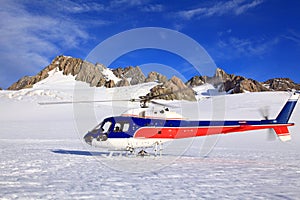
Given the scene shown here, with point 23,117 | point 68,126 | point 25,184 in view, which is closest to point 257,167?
point 25,184

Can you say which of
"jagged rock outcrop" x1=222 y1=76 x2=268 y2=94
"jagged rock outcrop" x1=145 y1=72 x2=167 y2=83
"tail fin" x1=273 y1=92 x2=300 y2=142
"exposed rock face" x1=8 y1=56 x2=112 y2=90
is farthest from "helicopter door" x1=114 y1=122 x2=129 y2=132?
"jagged rock outcrop" x1=222 y1=76 x2=268 y2=94

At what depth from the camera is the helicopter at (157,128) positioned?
1131 cm

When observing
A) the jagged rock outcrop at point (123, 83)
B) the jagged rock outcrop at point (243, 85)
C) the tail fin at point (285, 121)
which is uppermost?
the jagged rock outcrop at point (243, 85)

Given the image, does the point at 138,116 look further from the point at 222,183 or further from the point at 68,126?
the point at 68,126

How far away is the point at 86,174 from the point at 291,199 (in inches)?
196

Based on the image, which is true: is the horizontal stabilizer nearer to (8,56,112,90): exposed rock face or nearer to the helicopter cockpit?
the helicopter cockpit

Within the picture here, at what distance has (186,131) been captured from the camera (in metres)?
11.5

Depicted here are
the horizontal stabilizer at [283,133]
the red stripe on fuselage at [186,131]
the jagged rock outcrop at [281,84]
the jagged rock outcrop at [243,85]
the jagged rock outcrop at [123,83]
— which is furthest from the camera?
the jagged rock outcrop at [281,84]

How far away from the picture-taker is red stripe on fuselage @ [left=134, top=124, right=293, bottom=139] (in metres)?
11.3

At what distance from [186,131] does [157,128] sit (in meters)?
1.25

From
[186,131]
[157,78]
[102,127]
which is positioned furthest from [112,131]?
[157,78]

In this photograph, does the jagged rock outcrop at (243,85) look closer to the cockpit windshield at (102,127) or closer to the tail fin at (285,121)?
the tail fin at (285,121)

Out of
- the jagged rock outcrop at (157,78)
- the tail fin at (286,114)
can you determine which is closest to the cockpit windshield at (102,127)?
the tail fin at (286,114)

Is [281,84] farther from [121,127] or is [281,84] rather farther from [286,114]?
[121,127]
